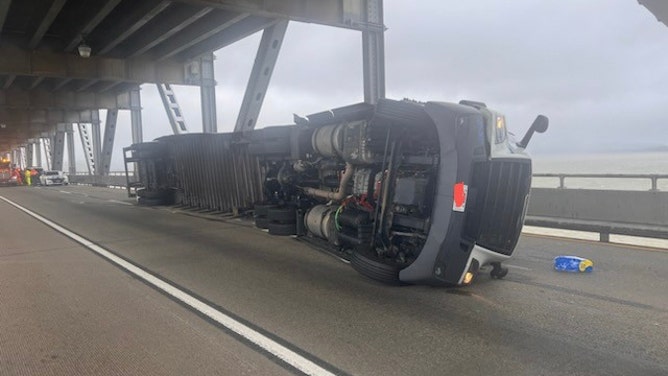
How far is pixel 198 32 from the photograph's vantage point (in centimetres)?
1967

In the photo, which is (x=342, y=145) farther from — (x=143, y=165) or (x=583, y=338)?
(x=143, y=165)

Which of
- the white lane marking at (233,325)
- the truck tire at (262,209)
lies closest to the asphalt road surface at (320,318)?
the white lane marking at (233,325)

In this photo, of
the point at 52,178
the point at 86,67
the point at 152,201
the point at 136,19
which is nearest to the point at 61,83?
the point at 86,67

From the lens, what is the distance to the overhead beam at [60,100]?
30.8 metres

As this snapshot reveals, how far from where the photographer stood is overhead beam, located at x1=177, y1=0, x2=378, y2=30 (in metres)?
15.3

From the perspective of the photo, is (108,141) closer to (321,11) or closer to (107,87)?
(107,87)

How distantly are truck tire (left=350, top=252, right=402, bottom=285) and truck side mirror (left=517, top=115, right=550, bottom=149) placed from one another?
2.16 m

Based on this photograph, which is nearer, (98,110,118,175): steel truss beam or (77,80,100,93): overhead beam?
(77,80,100,93): overhead beam

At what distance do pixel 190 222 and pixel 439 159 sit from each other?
8826 mm

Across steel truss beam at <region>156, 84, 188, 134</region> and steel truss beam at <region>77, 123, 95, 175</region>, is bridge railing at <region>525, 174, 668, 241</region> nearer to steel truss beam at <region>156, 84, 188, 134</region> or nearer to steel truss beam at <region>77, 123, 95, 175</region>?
steel truss beam at <region>156, 84, 188, 134</region>

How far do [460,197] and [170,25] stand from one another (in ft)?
53.6

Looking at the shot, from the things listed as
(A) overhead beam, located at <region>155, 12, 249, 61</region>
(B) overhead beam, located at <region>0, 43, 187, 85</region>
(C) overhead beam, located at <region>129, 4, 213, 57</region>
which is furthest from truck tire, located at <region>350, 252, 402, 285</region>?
(B) overhead beam, located at <region>0, 43, 187, 85</region>

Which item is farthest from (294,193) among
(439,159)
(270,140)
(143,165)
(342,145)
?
(143,165)

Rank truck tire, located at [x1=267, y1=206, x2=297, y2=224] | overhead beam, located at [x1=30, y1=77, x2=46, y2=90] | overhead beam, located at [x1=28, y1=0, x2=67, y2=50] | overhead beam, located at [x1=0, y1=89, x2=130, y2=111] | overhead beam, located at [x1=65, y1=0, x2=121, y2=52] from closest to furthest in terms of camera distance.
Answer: truck tire, located at [x1=267, y1=206, x2=297, y2=224], overhead beam, located at [x1=28, y1=0, x2=67, y2=50], overhead beam, located at [x1=65, y1=0, x2=121, y2=52], overhead beam, located at [x1=30, y1=77, x2=46, y2=90], overhead beam, located at [x1=0, y1=89, x2=130, y2=111]
